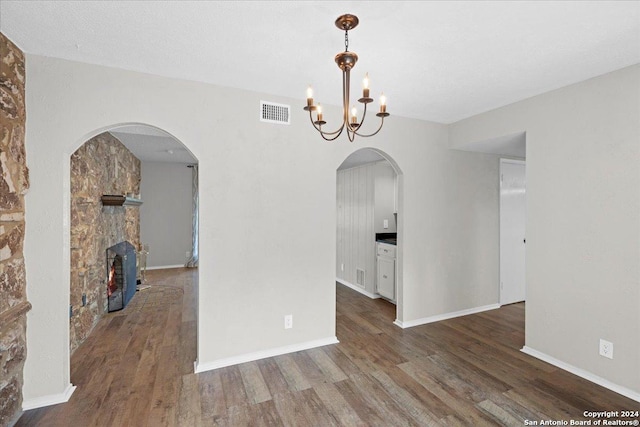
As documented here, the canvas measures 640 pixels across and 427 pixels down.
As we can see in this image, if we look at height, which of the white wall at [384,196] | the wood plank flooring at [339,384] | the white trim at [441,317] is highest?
the white wall at [384,196]

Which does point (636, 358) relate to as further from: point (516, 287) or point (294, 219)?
point (294, 219)

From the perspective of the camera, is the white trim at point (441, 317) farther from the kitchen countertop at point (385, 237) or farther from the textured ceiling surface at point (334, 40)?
the textured ceiling surface at point (334, 40)

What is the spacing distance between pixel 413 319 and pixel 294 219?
197 centimetres

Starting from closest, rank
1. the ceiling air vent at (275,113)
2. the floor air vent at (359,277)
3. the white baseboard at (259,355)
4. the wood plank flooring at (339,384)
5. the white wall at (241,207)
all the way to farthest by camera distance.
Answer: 1. the wood plank flooring at (339,384)
2. the white wall at (241,207)
3. the white baseboard at (259,355)
4. the ceiling air vent at (275,113)
5. the floor air vent at (359,277)

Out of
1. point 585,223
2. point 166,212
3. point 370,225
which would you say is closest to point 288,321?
point 370,225

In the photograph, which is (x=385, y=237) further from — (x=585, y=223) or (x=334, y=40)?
(x=334, y=40)

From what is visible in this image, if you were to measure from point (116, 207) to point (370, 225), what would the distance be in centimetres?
384

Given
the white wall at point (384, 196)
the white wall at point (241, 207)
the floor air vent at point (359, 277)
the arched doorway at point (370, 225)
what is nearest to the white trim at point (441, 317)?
the white wall at point (241, 207)

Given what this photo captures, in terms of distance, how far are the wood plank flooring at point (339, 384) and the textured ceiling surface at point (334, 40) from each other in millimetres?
2515

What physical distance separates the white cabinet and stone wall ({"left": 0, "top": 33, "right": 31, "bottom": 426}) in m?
3.80

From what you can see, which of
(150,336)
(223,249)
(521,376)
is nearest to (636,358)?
(521,376)

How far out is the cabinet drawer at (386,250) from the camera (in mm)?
4305

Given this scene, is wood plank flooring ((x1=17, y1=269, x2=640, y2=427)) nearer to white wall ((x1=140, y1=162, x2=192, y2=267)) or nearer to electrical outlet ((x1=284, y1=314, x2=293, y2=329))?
electrical outlet ((x1=284, y1=314, x2=293, y2=329))

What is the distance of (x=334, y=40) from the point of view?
196 centimetres
